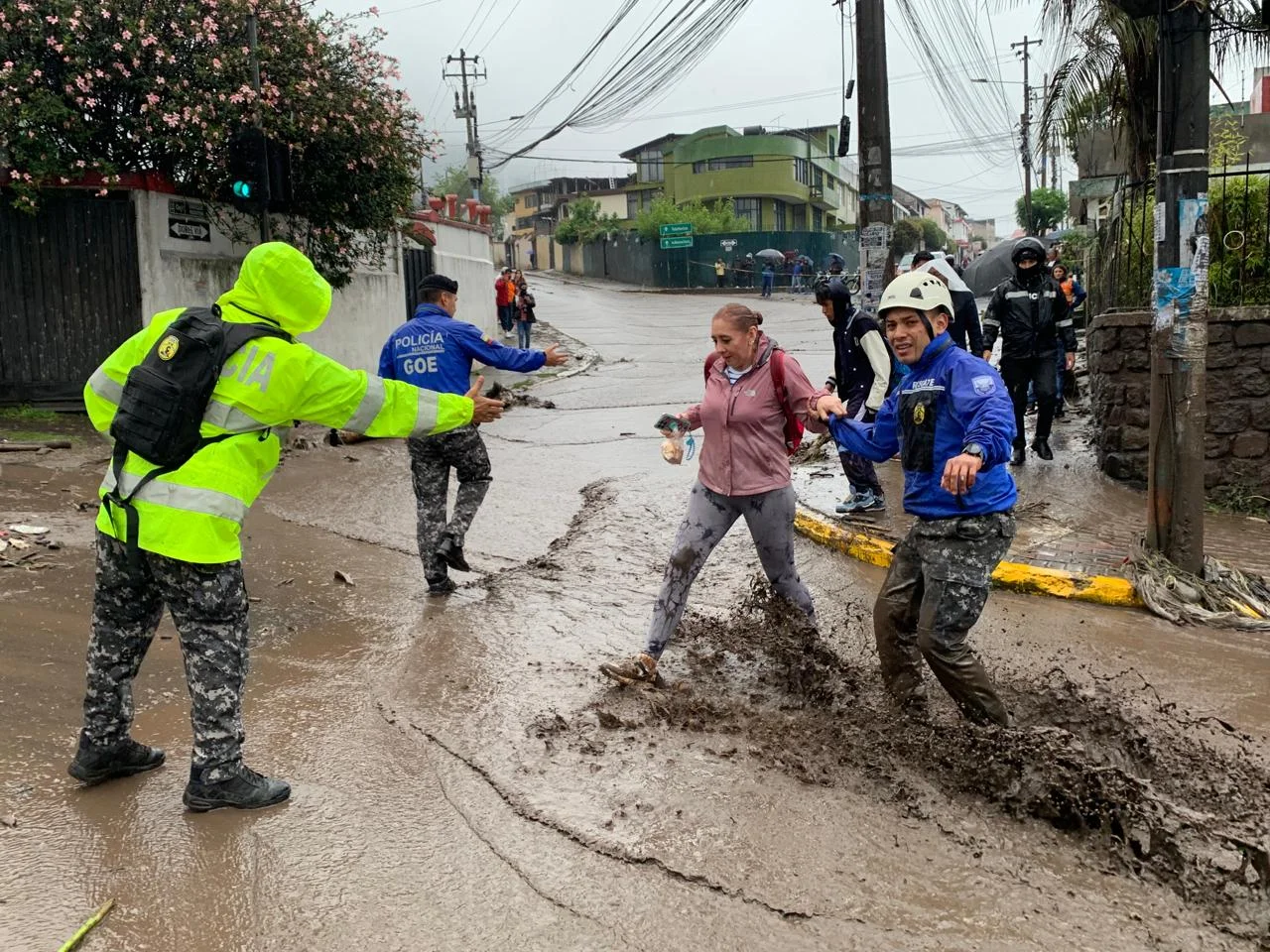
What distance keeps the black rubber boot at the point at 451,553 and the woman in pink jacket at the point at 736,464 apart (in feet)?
5.52

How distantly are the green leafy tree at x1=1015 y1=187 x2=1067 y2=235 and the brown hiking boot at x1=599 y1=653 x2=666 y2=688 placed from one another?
5098cm

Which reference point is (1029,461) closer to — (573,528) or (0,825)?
(573,528)

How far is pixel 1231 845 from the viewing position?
3.30 meters

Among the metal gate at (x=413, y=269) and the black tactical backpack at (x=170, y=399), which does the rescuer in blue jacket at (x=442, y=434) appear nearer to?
the black tactical backpack at (x=170, y=399)

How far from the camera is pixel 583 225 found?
5956 cm

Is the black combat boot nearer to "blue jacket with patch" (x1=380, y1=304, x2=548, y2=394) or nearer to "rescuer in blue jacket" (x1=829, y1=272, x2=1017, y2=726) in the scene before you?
"rescuer in blue jacket" (x1=829, y1=272, x2=1017, y2=726)

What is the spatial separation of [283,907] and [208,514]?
1186mm

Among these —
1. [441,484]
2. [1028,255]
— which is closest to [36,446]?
[441,484]

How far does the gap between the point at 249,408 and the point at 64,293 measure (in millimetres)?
9559

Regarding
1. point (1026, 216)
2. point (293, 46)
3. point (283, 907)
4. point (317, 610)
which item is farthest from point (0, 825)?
point (1026, 216)

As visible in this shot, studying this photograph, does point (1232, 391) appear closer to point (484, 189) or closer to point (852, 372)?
point (852, 372)

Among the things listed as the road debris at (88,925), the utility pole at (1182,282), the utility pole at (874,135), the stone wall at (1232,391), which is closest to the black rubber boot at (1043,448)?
the stone wall at (1232,391)

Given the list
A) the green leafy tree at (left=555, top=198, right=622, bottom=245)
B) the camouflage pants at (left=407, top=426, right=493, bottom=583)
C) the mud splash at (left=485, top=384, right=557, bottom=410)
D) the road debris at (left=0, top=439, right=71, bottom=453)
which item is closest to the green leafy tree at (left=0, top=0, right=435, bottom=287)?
the road debris at (left=0, top=439, right=71, bottom=453)

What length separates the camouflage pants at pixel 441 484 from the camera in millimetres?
6195
